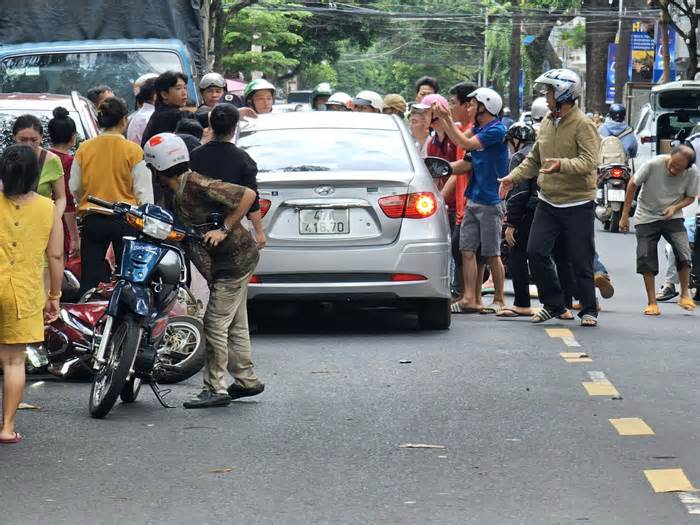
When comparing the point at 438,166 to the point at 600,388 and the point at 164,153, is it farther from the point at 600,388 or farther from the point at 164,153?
the point at 164,153

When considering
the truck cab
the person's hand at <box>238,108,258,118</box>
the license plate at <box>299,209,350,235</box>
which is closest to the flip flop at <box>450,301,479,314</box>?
the person's hand at <box>238,108,258,118</box>

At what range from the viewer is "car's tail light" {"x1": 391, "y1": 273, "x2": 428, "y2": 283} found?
439 inches

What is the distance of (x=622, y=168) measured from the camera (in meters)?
24.9

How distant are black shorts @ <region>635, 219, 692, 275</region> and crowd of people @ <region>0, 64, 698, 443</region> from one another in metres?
0.01

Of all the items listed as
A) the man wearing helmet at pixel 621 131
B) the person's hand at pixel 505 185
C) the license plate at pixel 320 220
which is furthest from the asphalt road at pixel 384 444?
the man wearing helmet at pixel 621 131

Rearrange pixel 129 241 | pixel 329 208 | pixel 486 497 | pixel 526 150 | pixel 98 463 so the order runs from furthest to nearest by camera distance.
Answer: pixel 526 150
pixel 329 208
pixel 129 241
pixel 98 463
pixel 486 497

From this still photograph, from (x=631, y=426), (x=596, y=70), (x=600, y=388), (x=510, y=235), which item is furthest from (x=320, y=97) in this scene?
(x=596, y=70)

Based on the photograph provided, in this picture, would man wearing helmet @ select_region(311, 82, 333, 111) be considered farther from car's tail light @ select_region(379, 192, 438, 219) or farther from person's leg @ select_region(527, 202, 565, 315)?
car's tail light @ select_region(379, 192, 438, 219)

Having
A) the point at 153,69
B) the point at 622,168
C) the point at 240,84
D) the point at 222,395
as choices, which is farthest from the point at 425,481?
the point at 240,84

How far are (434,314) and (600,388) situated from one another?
269 centimetres

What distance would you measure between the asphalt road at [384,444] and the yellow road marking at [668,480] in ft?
0.17

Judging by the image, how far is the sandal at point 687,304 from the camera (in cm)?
1405

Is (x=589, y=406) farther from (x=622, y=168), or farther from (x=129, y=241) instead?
(x=622, y=168)

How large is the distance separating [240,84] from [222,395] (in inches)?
1580
